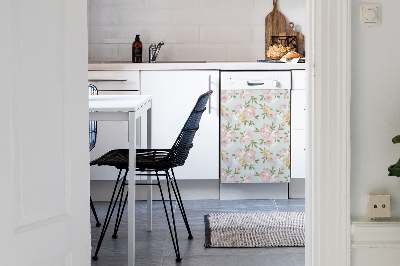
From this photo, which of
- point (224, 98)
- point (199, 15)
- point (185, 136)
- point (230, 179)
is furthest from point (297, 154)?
point (199, 15)

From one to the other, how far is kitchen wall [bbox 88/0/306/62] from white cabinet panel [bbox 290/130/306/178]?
98 centimetres

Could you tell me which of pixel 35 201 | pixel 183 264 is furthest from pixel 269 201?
pixel 35 201

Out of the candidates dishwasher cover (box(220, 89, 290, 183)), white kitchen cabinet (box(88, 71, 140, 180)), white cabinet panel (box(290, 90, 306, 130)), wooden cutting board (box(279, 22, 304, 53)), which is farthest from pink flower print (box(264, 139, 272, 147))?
wooden cutting board (box(279, 22, 304, 53))

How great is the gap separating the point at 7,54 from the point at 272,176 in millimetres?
2829

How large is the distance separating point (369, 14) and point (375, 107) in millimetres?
312

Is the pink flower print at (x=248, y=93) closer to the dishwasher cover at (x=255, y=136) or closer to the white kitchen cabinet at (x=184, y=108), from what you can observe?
the dishwasher cover at (x=255, y=136)

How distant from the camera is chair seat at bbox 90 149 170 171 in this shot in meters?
2.60

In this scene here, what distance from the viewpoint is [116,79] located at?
3729 mm

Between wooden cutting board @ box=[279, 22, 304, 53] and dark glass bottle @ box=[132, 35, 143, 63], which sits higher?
wooden cutting board @ box=[279, 22, 304, 53]

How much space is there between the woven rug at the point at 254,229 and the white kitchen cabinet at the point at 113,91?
3.07 feet

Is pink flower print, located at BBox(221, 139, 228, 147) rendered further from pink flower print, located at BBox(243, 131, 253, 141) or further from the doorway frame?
the doorway frame

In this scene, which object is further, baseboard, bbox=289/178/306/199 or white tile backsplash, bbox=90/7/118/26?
white tile backsplash, bbox=90/7/118/26

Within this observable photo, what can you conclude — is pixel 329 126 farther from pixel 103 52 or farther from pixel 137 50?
pixel 103 52

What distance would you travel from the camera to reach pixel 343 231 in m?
1.68
